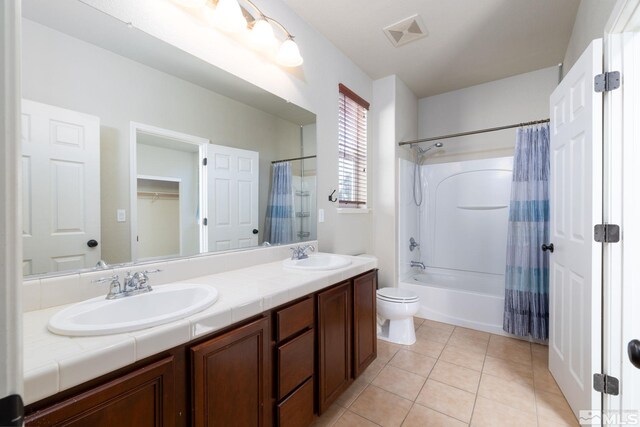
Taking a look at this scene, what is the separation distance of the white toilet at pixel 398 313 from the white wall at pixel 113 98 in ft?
5.98

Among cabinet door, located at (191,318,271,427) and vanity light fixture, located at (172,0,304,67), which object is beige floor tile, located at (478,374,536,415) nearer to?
cabinet door, located at (191,318,271,427)

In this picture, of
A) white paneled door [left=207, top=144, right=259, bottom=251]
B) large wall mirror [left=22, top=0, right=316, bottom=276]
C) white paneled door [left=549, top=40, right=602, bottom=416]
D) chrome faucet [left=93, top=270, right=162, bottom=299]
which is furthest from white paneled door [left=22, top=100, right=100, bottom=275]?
white paneled door [left=549, top=40, right=602, bottom=416]

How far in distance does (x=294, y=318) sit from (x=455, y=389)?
1.33 meters

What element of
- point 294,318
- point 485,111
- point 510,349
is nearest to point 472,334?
point 510,349

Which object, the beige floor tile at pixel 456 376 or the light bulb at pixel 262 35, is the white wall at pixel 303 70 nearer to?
the light bulb at pixel 262 35

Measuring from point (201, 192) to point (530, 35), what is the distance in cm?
285

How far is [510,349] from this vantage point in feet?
7.71

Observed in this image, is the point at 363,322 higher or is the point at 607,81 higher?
the point at 607,81

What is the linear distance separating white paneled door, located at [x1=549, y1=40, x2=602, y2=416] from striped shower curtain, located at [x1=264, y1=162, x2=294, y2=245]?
1696 mm

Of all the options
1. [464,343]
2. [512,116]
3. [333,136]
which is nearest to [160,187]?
[333,136]

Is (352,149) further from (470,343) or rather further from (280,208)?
(470,343)

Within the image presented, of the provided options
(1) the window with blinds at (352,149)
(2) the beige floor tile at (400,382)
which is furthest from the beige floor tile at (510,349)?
(1) the window with blinds at (352,149)

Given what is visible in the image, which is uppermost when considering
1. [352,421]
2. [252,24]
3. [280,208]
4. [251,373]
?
[252,24]

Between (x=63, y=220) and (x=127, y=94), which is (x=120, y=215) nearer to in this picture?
(x=63, y=220)
